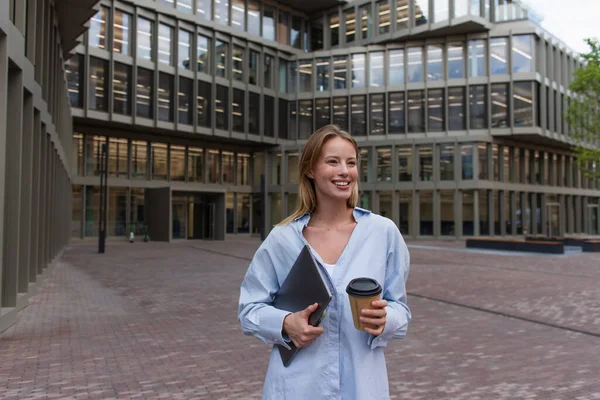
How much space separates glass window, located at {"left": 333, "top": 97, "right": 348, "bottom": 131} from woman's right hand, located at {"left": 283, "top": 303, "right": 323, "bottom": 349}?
37.1 meters

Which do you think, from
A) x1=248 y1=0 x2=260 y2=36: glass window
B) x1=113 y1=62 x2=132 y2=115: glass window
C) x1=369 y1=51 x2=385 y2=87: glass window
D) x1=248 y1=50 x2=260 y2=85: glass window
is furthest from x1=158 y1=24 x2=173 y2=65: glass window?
x1=369 y1=51 x2=385 y2=87: glass window

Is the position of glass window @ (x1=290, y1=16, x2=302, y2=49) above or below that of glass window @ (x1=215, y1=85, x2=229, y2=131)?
above

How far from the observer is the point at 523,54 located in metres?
34.6

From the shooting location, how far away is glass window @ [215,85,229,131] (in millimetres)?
35375

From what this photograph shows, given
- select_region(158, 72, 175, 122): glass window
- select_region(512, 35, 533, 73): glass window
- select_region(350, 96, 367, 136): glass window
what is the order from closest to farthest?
select_region(158, 72, 175, 122): glass window → select_region(512, 35, 533, 73): glass window → select_region(350, 96, 367, 136): glass window

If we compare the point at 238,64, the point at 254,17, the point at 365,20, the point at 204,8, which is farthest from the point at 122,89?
the point at 365,20

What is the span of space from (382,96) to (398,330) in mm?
36861

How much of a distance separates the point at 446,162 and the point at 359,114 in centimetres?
701

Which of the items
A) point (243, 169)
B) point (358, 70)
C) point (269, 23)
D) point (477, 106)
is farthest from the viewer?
point (243, 169)

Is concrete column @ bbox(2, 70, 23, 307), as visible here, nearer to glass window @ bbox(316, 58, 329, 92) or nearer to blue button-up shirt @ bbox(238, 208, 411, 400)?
blue button-up shirt @ bbox(238, 208, 411, 400)

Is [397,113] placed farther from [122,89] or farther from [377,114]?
[122,89]

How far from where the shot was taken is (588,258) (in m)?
20.6

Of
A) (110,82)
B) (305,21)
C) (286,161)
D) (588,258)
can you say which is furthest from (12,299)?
(305,21)

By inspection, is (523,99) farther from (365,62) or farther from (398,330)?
(398,330)
